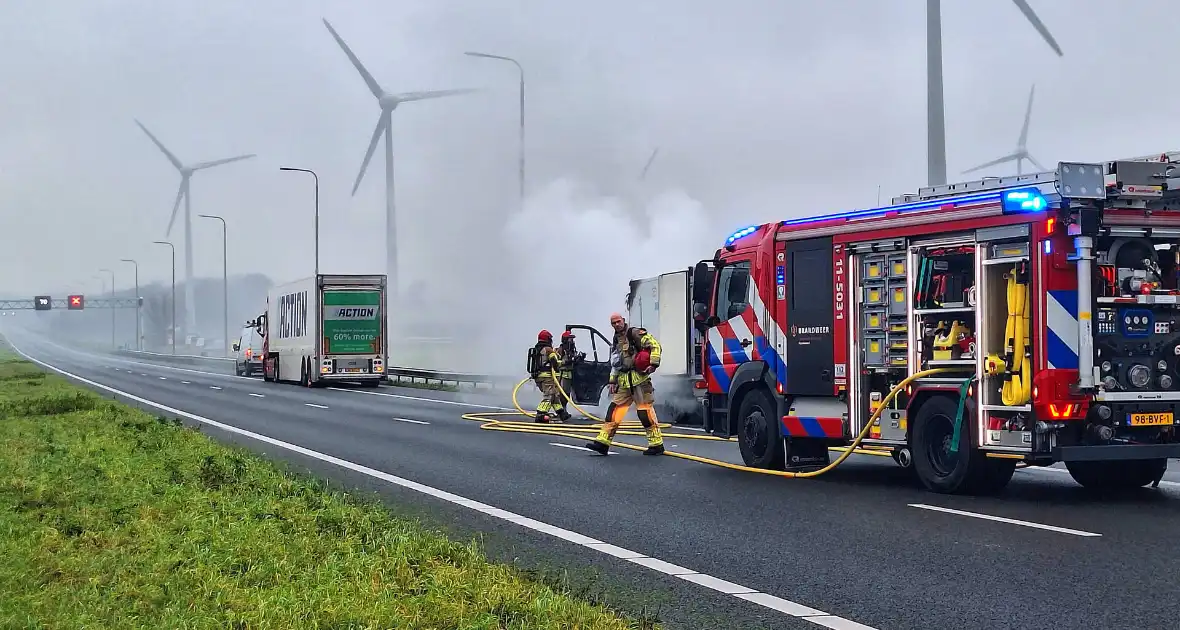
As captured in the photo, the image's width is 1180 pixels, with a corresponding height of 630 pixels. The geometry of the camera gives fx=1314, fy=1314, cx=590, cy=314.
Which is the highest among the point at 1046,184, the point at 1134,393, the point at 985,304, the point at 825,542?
the point at 1046,184

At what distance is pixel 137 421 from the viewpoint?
66.1ft

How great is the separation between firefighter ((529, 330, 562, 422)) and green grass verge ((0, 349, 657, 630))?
1026 centimetres

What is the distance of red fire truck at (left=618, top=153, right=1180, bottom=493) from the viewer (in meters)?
10.5

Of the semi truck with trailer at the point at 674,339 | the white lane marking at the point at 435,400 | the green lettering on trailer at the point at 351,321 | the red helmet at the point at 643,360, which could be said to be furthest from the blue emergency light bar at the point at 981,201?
the green lettering on trailer at the point at 351,321

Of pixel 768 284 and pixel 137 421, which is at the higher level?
pixel 768 284

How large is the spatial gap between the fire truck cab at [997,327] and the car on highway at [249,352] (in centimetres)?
4467

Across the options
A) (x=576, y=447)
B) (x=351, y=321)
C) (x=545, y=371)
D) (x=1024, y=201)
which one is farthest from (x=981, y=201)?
(x=351, y=321)

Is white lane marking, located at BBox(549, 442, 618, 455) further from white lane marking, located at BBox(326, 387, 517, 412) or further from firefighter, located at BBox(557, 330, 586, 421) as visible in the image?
white lane marking, located at BBox(326, 387, 517, 412)

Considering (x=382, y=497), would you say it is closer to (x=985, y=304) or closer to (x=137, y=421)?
(x=985, y=304)

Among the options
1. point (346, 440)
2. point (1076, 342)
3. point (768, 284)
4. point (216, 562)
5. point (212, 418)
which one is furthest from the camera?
point (212, 418)

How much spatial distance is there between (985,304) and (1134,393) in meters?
1.37

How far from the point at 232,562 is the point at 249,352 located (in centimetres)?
4965

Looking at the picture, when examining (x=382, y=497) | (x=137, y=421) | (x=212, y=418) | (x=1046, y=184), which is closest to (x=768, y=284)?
(x=1046, y=184)

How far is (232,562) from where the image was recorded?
24.7 feet
